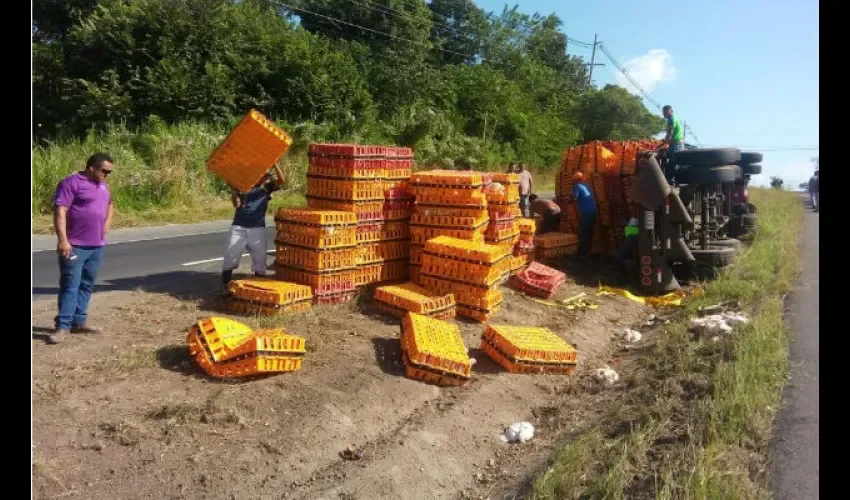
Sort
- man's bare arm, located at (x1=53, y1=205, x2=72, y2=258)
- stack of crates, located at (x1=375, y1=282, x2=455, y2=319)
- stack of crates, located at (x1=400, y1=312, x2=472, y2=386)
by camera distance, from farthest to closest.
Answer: stack of crates, located at (x1=375, y1=282, x2=455, y2=319), man's bare arm, located at (x1=53, y1=205, x2=72, y2=258), stack of crates, located at (x1=400, y1=312, x2=472, y2=386)

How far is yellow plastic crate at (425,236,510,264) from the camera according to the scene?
28.2 feet

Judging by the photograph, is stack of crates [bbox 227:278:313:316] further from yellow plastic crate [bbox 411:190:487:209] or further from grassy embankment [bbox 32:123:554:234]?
grassy embankment [bbox 32:123:554:234]

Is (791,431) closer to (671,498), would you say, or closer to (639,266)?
(671,498)

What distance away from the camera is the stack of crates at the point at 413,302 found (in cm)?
830

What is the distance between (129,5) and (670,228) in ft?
86.3

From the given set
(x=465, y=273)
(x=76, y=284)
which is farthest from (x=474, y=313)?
(x=76, y=284)

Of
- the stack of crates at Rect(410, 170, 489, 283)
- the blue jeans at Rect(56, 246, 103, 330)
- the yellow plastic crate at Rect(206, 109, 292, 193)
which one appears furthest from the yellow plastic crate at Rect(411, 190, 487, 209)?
the blue jeans at Rect(56, 246, 103, 330)

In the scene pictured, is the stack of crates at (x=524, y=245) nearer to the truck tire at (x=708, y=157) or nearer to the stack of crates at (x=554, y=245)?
the stack of crates at (x=554, y=245)

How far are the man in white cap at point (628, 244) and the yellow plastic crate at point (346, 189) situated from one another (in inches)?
186

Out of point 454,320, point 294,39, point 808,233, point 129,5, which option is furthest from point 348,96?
point 454,320

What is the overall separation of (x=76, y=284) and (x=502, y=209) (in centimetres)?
580

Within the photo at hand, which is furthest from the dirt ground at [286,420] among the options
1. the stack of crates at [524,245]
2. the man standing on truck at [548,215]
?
the man standing on truck at [548,215]

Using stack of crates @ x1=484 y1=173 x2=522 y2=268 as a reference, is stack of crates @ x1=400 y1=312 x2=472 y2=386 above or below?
below

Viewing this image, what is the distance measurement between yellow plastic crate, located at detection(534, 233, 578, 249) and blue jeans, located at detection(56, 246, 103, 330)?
771cm
